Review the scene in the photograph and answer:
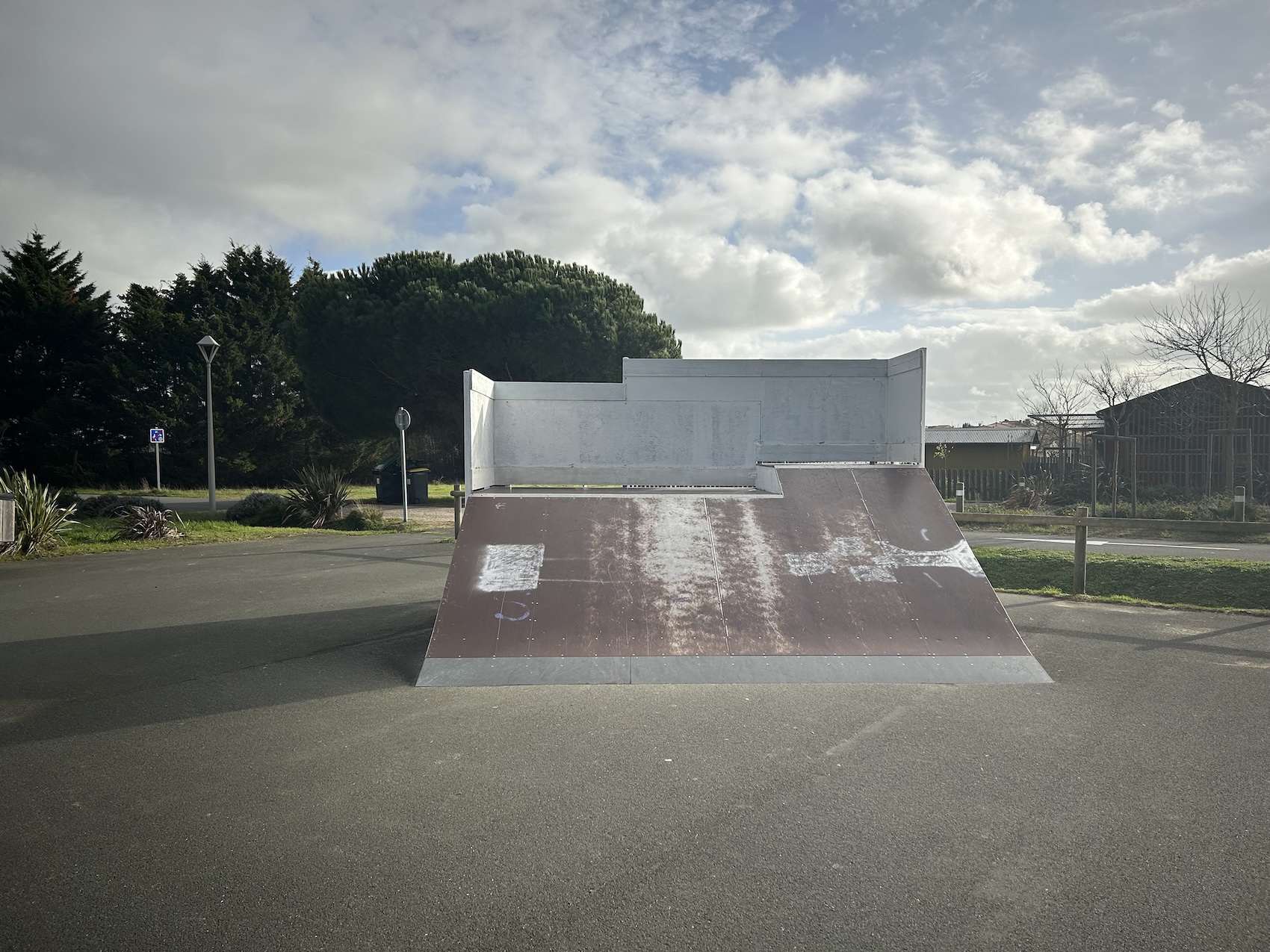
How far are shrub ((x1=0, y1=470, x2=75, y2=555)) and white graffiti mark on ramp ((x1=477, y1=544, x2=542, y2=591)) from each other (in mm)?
10215

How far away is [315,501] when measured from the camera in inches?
683

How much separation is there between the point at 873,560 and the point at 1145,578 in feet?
16.7

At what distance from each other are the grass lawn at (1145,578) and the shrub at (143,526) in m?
13.3

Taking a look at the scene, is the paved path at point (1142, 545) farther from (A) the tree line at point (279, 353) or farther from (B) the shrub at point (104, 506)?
(B) the shrub at point (104, 506)

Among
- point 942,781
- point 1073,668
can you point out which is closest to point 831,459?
point 1073,668

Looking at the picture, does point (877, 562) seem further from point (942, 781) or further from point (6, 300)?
point (6, 300)

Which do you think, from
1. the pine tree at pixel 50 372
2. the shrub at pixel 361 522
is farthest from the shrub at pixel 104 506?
the pine tree at pixel 50 372

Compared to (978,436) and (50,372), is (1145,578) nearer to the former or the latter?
(978,436)

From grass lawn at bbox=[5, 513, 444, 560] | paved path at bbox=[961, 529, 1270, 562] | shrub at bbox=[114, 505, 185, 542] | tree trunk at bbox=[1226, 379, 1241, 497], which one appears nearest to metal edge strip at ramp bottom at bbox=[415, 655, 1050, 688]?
paved path at bbox=[961, 529, 1270, 562]

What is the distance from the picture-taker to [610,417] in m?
8.65

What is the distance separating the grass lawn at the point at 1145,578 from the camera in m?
8.52

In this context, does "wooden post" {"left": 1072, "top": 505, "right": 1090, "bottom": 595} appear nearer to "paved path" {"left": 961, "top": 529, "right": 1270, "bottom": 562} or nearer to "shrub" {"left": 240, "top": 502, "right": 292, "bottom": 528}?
"paved path" {"left": 961, "top": 529, "right": 1270, "bottom": 562}

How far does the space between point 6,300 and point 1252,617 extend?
41843mm

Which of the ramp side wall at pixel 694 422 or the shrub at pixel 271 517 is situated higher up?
the ramp side wall at pixel 694 422
